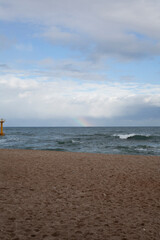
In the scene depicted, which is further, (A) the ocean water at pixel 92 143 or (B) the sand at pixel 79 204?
(A) the ocean water at pixel 92 143

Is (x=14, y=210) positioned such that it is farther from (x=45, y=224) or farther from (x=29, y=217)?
(x=45, y=224)

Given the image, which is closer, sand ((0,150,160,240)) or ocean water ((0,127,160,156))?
sand ((0,150,160,240))

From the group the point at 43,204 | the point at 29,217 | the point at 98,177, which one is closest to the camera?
the point at 29,217

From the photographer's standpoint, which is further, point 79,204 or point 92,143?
point 92,143

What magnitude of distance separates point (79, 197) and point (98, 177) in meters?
2.62

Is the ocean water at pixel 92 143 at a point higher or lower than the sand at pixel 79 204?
lower

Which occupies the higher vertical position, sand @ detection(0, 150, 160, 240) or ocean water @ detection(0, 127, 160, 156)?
sand @ detection(0, 150, 160, 240)

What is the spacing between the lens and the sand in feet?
13.7

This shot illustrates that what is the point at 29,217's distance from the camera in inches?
187

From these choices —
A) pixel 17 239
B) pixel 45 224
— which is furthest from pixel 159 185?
pixel 17 239

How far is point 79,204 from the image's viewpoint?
573cm

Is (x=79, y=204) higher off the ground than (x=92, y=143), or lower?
higher

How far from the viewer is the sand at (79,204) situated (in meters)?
4.19

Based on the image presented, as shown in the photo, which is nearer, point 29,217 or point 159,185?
point 29,217
